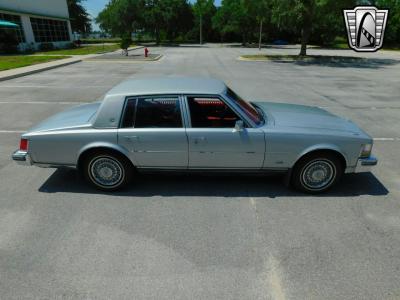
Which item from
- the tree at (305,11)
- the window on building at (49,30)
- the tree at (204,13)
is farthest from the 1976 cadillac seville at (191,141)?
the tree at (204,13)

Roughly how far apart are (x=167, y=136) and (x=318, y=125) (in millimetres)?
2208

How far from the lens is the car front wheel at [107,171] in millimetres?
4527

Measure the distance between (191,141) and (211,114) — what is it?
1.69 ft

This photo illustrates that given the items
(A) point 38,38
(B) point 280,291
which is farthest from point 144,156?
(A) point 38,38

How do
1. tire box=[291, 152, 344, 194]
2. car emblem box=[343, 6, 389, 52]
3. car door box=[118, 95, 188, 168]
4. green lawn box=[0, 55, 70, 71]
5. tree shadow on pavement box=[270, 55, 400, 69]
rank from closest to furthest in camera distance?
car door box=[118, 95, 188, 168] → tire box=[291, 152, 344, 194] → green lawn box=[0, 55, 70, 71] → tree shadow on pavement box=[270, 55, 400, 69] → car emblem box=[343, 6, 389, 52]

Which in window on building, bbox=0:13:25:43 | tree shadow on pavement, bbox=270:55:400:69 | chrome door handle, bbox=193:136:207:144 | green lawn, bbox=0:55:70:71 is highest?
window on building, bbox=0:13:25:43

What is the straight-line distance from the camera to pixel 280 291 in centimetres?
289

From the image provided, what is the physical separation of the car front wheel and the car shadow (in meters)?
0.14

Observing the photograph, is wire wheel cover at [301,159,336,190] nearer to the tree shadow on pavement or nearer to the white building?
the tree shadow on pavement

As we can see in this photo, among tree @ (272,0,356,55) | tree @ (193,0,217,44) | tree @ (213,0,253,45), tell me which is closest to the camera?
tree @ (272,0,356,55)

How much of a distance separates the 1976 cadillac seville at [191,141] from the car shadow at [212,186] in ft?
0.91

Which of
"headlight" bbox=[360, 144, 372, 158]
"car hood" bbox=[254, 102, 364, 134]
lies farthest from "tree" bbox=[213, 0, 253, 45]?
"headlight" bbox=[360, 144, 372, 158]

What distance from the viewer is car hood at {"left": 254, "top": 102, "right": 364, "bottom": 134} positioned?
4.55 meters

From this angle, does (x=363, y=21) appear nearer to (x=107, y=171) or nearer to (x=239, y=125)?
(x=239, y=125)
